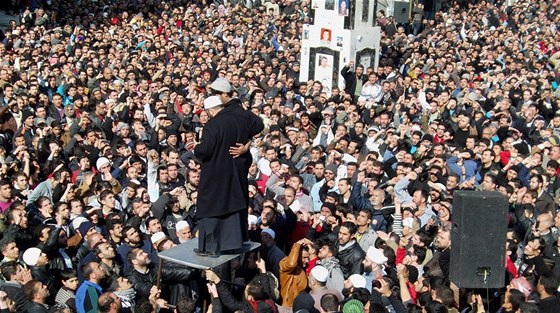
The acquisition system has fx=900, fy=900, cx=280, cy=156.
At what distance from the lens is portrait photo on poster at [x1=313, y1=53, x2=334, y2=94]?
19766 millimetres

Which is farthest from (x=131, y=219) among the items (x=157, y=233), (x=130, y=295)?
(x=130, y=295)

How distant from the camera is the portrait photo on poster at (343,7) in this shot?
770 inches

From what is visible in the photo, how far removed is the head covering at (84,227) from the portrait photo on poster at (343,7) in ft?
37.8

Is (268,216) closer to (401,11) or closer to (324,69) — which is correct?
(324,69)

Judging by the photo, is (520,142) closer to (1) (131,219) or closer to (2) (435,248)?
Result: (2) (435,248)

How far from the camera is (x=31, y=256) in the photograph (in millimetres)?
7926

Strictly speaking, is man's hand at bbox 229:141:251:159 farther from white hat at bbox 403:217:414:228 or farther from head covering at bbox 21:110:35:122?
head covering at bbox 21:110:35:122

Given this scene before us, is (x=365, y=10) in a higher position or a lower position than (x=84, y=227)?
higher

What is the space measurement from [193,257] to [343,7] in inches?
520

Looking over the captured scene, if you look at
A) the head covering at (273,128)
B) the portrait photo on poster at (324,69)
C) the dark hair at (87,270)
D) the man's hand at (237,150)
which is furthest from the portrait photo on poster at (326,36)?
the dark hair at (87,270)

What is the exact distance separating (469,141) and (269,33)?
1288 centimetres

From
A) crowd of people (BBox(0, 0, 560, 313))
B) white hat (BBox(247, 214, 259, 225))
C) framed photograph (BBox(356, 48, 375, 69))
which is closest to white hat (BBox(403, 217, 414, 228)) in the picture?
crowd of people (BBox(0, 0, 560, 313))

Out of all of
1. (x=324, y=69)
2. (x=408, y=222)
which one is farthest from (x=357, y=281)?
(x=324, y=69)

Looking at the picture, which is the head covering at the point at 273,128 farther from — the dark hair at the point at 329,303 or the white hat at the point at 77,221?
the dark hair at the point at 329,303
